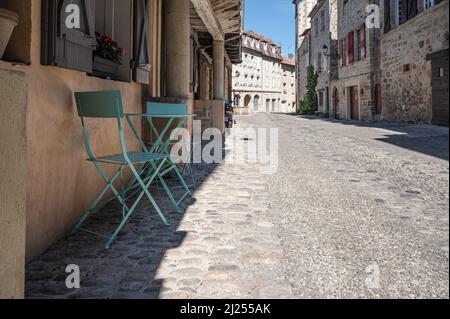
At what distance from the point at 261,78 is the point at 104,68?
5175cm

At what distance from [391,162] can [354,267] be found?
331cm

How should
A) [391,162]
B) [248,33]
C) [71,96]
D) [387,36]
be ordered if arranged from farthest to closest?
[248,33]
[387,36]
[391,162]
[71,96]

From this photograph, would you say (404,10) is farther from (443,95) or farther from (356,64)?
(443,95)

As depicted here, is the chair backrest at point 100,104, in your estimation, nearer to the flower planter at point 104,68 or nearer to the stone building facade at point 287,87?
the flower planter at point 104,68

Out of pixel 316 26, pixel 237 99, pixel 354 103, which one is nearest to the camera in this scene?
pixel 354 103

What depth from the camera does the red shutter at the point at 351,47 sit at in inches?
820

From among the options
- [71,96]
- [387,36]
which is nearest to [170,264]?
[71,96]

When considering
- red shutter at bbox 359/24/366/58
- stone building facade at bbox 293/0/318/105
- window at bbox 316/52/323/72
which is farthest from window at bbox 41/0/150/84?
stone building facade at bbox 293/0/318/105

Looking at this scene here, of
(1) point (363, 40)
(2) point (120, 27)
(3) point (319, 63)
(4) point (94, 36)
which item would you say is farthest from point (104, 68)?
(3) point (319, 63)

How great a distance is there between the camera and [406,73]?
1484cm

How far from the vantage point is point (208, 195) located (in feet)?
13.8

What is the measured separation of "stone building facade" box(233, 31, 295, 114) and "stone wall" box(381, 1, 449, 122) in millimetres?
31351
